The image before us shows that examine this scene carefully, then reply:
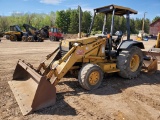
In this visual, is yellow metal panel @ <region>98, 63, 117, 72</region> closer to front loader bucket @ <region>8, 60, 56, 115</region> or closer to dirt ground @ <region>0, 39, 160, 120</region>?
dirt ground @ <region>0, 39, 160, 120</region>

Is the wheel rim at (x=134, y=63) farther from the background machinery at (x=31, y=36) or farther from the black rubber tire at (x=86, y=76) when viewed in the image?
the background machinery at (x=31, y=36)

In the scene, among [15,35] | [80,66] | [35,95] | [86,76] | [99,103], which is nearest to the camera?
[35,95]

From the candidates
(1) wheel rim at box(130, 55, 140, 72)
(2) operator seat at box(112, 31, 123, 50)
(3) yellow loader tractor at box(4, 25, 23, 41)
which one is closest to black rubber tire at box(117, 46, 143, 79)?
(1) wheel rim at box(130, 55, 140, 72)

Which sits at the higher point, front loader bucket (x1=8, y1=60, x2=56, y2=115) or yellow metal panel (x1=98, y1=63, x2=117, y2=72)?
yellow metal panel (x1=98, y1=63, x2=117, y2=72)

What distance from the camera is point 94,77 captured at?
18.3 ft

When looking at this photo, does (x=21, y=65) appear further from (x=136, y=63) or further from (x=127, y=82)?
(x=136, y=63)

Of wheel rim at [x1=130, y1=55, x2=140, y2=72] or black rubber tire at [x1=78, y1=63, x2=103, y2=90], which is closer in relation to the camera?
black rubber tire at [x1=78, y1=63, x2=103, y2=90]

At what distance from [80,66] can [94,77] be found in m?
0.71

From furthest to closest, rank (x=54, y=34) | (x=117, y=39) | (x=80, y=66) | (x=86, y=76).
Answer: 1. (x=54, y=34)
2. (x=117, y=39)
3. (x=80, y=66)
4. (x=86, y=76)

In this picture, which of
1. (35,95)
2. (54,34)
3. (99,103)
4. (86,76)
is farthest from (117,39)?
(54,34)

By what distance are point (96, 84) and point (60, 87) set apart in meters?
1.08

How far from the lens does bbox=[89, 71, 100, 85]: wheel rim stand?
5.49 m

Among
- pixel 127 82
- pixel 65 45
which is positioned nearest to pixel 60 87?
pixel 65 45

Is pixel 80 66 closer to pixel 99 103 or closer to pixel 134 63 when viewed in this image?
pixel 99 103
